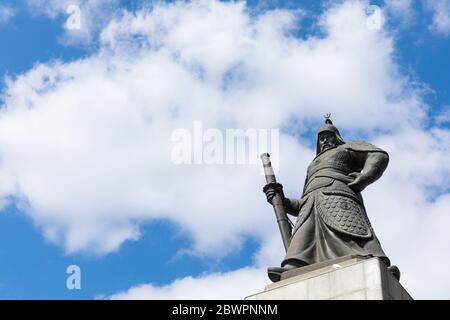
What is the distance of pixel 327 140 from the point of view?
15.4 m

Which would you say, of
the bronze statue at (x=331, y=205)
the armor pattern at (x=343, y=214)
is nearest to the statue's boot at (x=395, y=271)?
the bronze statue at (x=331, y=205)

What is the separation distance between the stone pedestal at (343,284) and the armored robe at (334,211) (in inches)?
22.1

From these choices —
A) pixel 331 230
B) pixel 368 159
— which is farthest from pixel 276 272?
pixel 368 159

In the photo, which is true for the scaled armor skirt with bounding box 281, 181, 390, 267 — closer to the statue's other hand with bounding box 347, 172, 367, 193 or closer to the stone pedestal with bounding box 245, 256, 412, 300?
the statue's other hand with bounding box 347, 172, 367, 193

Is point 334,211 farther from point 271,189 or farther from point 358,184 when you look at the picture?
point 271,189

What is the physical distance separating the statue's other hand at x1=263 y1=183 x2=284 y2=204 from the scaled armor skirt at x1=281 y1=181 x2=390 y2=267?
880 mm

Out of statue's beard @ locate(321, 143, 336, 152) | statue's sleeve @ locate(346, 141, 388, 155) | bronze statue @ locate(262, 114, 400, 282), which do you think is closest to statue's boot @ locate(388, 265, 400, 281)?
bronze statue @ locate(262, 114, 400, 282)

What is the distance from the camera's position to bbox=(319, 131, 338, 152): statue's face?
15336 millimetres

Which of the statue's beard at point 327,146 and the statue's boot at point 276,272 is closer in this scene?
the statue's boot at point 276,272

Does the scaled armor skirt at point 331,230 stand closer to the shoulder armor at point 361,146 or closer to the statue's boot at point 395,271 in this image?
the statue's boot at point 395,271

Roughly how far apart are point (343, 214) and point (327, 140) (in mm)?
2485

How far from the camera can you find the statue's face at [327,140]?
1534 cm
